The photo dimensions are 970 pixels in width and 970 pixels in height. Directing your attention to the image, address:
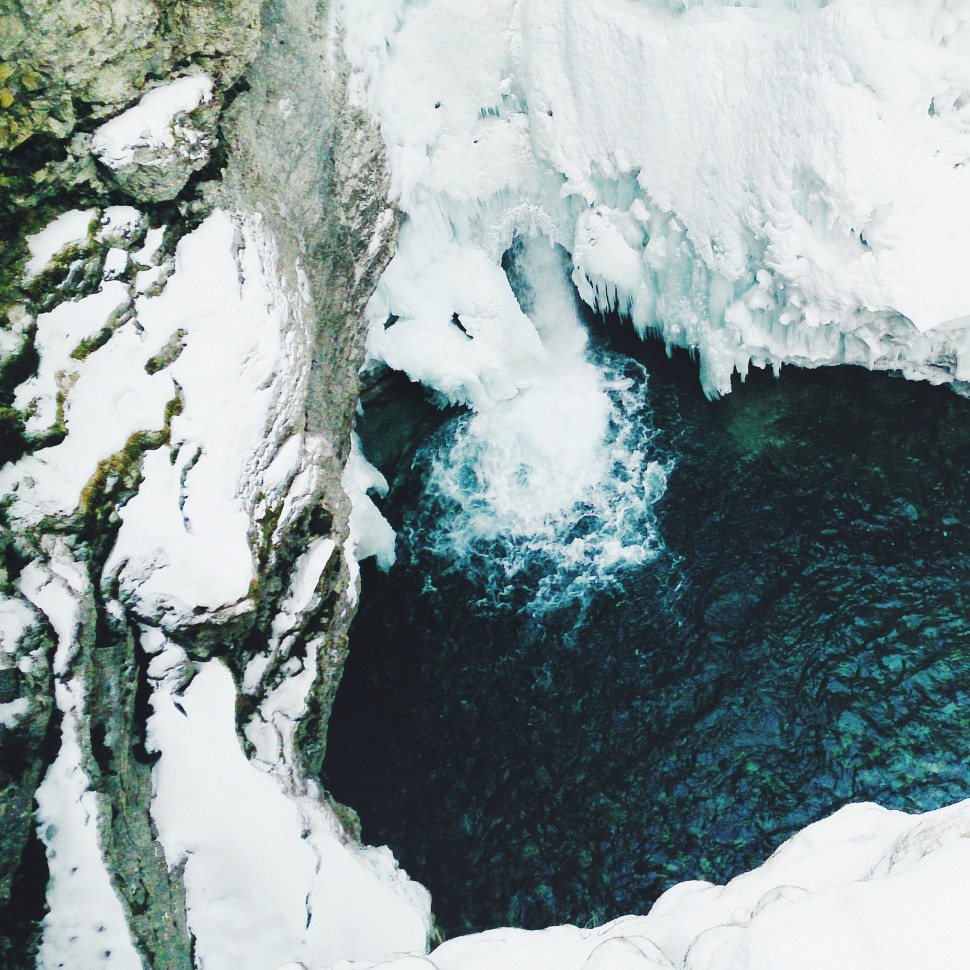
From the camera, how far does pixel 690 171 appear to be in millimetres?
13031

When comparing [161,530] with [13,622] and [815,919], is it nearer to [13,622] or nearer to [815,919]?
[13,622]

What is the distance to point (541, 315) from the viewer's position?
16.8m

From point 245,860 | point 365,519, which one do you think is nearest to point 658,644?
point 365,519

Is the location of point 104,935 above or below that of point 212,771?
below

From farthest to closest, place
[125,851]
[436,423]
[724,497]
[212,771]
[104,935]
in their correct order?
[436,423], [724,497], [212,771], [125,851], [104,935]

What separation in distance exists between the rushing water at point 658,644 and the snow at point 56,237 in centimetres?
793

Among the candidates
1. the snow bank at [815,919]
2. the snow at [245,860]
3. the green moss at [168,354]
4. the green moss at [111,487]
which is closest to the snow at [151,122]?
the green moss at [168,354]

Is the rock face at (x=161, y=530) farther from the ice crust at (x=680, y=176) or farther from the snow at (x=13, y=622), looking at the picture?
the ice crust at (x=680, y=176)

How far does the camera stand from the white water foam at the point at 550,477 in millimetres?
13781

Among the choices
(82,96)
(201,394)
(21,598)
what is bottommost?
(21,598)

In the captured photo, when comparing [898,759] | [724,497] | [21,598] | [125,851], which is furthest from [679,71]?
[125,851]

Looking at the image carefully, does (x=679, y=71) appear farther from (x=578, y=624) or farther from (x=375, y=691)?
(x=375, y=691)

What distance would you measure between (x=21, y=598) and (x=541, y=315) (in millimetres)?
12395

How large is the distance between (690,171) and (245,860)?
42.2 ft
